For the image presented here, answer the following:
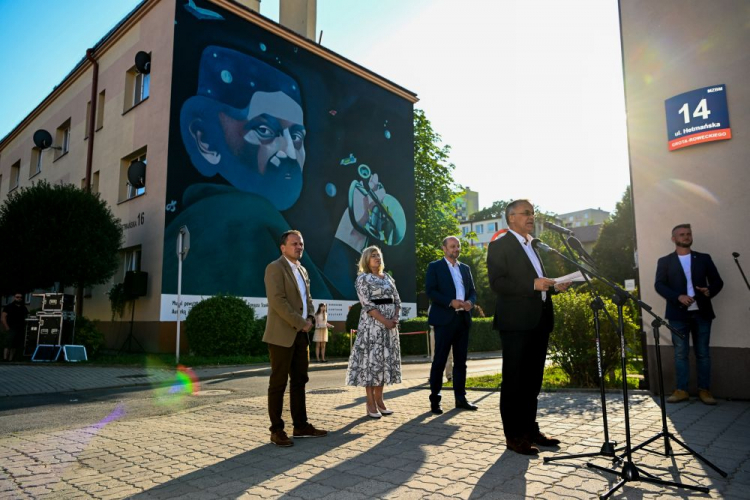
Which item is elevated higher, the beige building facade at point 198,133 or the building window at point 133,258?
the beige building facade at point 198,133

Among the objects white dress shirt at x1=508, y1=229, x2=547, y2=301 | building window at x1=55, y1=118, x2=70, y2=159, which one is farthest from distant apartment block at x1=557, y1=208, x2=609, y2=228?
white dress shirt at x1=508, y1=229, x2=547, y2=301

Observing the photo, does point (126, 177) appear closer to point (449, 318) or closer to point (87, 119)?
point (87, 119)

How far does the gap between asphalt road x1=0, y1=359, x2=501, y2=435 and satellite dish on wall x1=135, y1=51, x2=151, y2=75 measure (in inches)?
530

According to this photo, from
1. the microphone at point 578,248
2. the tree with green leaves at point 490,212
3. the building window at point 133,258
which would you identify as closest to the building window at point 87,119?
the building window at point 133,258

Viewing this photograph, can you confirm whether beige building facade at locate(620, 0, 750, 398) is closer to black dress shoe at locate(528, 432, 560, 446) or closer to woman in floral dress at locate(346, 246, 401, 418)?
black dress shoe at locate(528, 432, 560, 446)

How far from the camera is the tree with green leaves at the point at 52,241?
15.8 m

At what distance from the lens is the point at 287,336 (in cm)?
508

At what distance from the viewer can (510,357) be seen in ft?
15.1

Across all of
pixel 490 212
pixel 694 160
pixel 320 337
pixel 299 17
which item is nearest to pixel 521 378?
pixel 694 160

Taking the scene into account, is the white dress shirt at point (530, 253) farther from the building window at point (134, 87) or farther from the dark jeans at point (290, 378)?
the building window at point (134, 87)

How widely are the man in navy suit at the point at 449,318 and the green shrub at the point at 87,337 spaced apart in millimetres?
12492

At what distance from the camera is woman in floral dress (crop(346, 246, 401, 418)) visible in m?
6.22

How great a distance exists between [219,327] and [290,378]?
10530 mm

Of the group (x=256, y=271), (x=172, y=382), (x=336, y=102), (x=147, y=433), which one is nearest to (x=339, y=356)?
(x=256, y=271)
